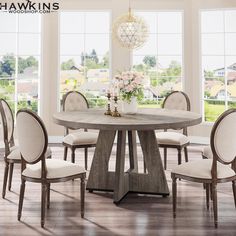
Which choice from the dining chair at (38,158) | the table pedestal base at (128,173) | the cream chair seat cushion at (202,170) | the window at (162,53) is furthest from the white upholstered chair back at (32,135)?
the window at (162,53)

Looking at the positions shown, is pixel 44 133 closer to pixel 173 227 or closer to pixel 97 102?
pixel 173 227

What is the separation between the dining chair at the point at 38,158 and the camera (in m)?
2.79

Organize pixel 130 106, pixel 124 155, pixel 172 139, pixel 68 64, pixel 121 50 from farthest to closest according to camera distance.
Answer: pixel 68 64
pixel 121 50
pixel 172 139
pixel 130 106
pixel 124 155

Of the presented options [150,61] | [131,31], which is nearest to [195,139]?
[150,61]

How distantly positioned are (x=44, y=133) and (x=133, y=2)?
178 inches

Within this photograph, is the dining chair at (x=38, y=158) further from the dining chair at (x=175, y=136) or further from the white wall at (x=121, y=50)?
the white wall at (x=121, y=50)

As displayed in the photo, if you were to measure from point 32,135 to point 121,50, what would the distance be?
413cm

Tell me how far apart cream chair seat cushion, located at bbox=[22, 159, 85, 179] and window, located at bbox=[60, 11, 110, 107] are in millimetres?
3863

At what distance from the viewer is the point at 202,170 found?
→ 289 cm

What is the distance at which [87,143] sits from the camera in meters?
4.12

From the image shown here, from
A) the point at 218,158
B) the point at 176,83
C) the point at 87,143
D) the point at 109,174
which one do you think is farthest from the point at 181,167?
the point at 176,83

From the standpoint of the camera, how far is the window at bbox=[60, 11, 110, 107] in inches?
264

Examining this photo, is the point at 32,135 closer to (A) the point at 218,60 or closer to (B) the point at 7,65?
Result: (B) the point at 7,65

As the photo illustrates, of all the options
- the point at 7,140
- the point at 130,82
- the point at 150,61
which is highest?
the point at 150,61
